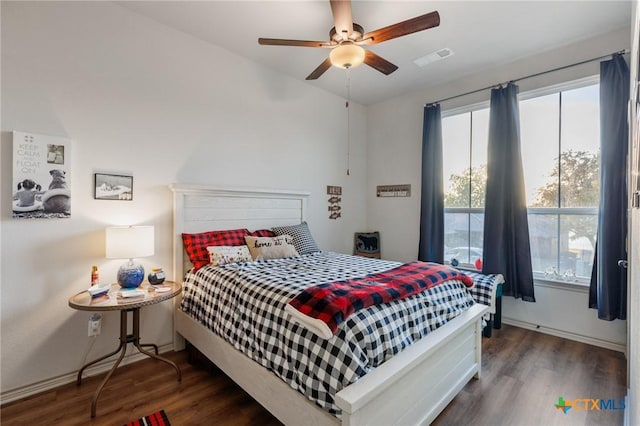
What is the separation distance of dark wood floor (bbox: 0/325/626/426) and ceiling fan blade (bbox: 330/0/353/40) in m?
2.56

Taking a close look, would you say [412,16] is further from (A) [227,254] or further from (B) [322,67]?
(A) [227,254]

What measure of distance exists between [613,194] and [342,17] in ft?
→ 8.72

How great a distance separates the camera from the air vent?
10.0ft

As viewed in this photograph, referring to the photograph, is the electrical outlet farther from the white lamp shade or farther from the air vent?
the air vent

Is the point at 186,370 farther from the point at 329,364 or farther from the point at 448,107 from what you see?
the point at 448,107

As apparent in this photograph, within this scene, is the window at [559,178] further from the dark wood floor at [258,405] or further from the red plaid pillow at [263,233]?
the red plaid pillow at [263,233]

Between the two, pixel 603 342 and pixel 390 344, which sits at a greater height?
pixel 390 344

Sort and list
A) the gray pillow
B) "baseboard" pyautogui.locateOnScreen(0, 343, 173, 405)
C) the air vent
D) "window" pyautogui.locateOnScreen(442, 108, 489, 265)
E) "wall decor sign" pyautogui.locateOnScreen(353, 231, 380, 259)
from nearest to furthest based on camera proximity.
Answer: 1. "baseboard" pyautogui.locateOnScreen(0, 343, 173, 405)
2. the air vent
3. the gray pillow
4. "window" pyautogui.locateOnScreen(442, 108, 489, 265)
5. "wall decor sign" pyautogui.locateOnScreen(353, 231, 380, 259)

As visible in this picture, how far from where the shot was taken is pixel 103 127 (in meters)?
2.36

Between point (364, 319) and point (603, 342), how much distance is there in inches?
108

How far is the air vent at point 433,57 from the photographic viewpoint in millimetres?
3057

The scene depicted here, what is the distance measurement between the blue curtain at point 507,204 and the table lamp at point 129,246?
130 inches

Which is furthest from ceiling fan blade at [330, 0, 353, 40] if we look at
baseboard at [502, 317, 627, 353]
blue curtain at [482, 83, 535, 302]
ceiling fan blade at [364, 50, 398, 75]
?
baseboard at [502, 317, 627, 353]

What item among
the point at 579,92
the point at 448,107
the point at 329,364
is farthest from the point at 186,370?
the point at 579,92
